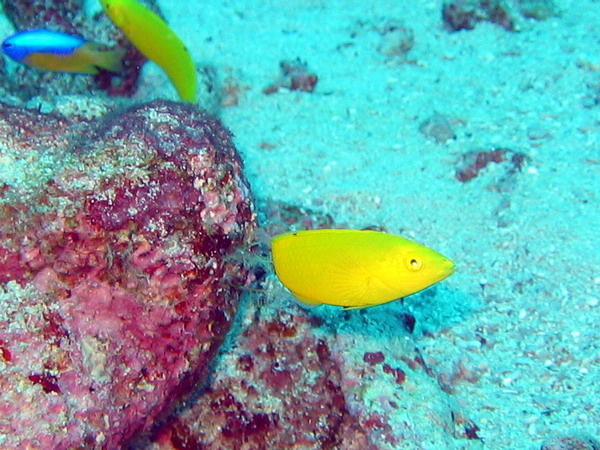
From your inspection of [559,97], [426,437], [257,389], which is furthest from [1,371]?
[559,97]

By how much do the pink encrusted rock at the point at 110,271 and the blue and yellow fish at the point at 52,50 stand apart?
77.3 inches

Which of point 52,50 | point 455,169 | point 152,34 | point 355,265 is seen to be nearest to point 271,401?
point 355,265

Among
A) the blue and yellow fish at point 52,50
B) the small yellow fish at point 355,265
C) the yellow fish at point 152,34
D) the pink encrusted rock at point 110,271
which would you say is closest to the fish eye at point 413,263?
the small yellow fish at point 355,265

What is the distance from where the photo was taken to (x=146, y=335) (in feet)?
6.84

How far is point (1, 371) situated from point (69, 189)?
25.0 inches

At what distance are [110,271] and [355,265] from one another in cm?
87

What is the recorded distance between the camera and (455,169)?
5.06 m

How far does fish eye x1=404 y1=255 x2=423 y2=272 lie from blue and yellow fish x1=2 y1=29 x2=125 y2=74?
3213mm

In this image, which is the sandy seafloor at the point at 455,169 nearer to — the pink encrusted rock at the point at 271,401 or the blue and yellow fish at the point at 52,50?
the pink encrusted rock at the point at 271,401

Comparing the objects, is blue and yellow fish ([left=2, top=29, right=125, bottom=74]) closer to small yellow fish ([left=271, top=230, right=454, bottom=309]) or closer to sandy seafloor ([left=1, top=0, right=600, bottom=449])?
sandy seafloor ([left=1, top=0, right=600, bottom=449])

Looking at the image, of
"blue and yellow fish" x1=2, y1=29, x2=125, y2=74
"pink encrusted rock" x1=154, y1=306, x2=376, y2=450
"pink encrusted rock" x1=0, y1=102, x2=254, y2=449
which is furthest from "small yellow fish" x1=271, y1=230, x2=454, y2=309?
"blue and yellow fish" x1=2, y1=29, x2=125, y2=74

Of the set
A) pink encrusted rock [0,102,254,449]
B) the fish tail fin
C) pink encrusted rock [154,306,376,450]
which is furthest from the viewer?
the fish tail fin

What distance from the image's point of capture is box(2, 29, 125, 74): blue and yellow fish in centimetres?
391

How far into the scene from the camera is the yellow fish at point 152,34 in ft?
11.8
